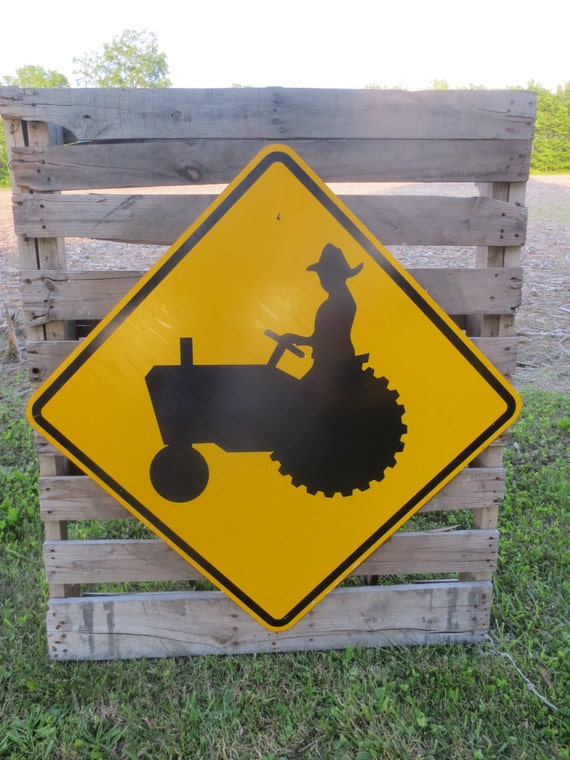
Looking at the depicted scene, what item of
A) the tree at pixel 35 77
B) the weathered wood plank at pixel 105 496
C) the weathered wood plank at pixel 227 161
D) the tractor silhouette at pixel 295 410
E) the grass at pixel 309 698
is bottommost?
the grass at pixel 309 698

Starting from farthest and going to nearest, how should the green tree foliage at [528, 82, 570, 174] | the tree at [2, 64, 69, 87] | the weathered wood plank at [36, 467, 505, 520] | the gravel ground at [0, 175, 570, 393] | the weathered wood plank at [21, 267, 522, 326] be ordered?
1. the tree at [2, 64, 69, 87]
2. the green tree foliage at [528, 82, 570, 174]
3. the gravel ground at [0, 175, 570, 393]
4. the weathered wood plank at [36, 467, 505, 520]
5. the weathered wood plank at [21, 267, 522, 326]

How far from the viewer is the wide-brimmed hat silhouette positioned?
2.29 metres

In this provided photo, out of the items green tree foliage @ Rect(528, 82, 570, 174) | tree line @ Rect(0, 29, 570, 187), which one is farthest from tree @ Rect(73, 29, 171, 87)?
green tree foliage @ Rect(528, 82, 570, 174)

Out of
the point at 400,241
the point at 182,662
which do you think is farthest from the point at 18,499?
the point at 400,241

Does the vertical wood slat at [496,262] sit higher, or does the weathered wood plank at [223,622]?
the vertical wood slat at [496,262]

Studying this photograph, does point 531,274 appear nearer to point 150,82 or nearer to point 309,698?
point 309,698

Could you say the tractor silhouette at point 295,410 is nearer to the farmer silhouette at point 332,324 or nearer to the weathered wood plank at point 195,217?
the farmer silhouette at point 332,324

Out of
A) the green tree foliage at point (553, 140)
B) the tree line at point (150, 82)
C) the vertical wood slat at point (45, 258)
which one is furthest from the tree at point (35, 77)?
the vertical wood slat at point (45, 258)

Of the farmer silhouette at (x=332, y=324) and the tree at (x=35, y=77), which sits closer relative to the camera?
the farmer silhouette at (x=332, y=324)

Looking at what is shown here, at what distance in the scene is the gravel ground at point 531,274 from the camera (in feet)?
19.7

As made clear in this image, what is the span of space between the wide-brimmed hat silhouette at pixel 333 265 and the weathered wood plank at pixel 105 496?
3.30 ft

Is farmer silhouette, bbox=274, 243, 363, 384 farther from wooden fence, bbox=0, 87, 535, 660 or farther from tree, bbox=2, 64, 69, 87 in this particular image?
tree, bbox=2, 64, 69, 87

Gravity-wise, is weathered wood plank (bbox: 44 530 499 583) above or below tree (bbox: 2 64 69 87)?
below

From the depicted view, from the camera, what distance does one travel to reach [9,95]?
223cm
